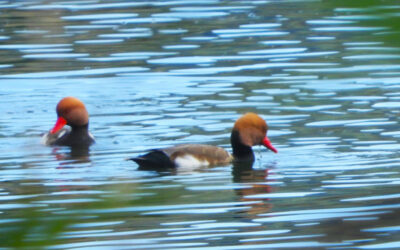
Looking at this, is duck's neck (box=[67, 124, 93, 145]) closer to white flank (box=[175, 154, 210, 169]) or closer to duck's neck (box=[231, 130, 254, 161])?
duck's neck (box=[231, 130, 254, 161])

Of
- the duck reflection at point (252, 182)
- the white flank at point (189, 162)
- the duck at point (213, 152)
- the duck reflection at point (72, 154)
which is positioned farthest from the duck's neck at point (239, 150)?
the duck reflection at point (72, 154)

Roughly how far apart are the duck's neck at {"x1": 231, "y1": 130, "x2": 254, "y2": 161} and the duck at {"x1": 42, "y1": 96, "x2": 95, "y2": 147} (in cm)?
169

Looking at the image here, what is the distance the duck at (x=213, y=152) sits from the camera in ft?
31.4

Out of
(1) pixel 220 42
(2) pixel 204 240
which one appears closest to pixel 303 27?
(1) pixel 220 42

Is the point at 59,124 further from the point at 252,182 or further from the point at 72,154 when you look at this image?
the point at 252,182

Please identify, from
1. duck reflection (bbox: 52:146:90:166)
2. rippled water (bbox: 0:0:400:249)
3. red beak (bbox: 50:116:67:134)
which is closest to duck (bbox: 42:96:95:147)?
red beak (bbox: 50:116:67:134)

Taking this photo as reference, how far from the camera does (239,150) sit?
1041 cm

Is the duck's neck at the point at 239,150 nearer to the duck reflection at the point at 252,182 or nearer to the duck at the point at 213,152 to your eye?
the duck at the point at 213,152

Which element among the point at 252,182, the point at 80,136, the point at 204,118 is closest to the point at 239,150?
the point at 252,182

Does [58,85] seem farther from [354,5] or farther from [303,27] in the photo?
[354,5]

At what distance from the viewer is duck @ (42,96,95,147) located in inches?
446

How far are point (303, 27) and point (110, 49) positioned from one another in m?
3.62

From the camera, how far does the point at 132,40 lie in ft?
57.7

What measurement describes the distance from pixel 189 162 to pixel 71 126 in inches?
98.7
